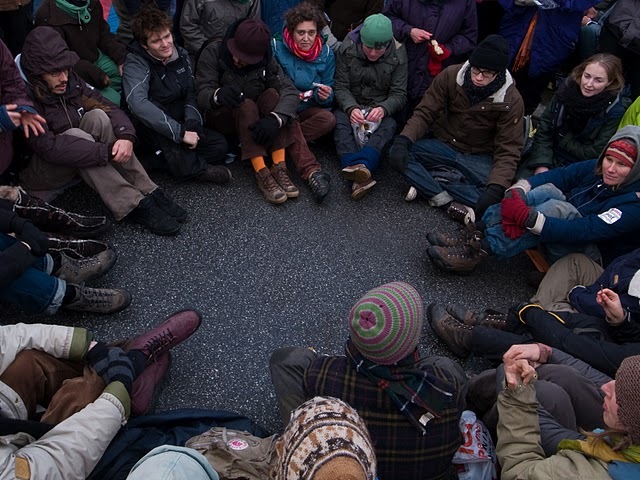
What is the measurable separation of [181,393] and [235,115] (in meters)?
2.08

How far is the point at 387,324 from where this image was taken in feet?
6.86

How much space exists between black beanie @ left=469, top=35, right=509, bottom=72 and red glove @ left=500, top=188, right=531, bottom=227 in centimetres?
92

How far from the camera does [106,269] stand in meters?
3.38

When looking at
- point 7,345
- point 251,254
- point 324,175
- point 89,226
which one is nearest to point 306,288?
point 251,254

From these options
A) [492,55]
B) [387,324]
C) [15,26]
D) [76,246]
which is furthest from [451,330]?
[15,26]

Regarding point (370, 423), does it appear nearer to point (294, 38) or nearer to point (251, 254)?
point (251, 254)

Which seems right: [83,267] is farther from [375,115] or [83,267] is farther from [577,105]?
[577,105]

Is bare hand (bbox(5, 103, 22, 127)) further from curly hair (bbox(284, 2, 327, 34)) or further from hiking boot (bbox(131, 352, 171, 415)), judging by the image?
curly hair (bbox(284, 2, 327, 34))

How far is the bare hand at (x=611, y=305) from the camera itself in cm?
293

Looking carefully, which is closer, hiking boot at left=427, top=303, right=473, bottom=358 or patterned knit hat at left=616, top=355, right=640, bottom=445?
patterned knit hat at left=616, top=355, right=640, bottom=445

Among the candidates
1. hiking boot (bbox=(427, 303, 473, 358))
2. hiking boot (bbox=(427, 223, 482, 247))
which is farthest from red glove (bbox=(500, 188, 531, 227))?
hiking boot (bbox=(427, 303, 473, 358))

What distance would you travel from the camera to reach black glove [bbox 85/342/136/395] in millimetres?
2486

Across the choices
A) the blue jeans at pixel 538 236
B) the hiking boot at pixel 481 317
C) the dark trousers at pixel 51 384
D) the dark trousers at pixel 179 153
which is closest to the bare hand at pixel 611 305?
the hiking boot at pixel 481 317

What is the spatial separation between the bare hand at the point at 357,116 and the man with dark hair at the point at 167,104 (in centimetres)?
100
